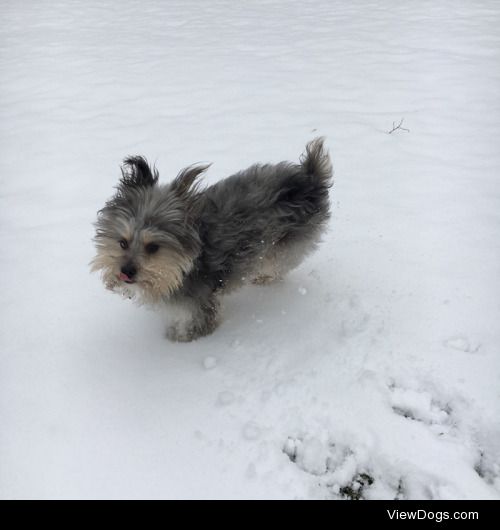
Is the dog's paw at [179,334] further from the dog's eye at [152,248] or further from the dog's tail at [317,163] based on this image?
the dog's tail at [317,163]

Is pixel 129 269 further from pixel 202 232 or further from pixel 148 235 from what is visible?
pixel 202 232

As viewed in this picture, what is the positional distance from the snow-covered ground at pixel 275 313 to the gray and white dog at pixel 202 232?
41 centimetres

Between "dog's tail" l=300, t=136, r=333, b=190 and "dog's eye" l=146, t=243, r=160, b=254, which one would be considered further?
"dog's tail" l=300, t=136, r=333, b=190

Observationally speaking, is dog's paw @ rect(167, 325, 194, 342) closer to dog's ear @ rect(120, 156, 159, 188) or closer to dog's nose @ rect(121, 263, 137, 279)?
dog's nose @ rect(121, 263, 137, 279)

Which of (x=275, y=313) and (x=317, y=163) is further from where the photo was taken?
(x=275, y=313)

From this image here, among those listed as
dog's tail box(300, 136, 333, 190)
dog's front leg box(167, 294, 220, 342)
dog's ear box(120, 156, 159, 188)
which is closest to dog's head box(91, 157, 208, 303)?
dog's ear box(120, 156, 159, 188)

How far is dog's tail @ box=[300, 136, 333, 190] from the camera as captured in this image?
11.6ft

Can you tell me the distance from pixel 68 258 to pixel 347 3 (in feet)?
38.7

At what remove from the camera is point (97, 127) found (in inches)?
257

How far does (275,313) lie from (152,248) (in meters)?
1.37

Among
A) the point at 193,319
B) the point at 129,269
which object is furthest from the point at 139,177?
the point at 193,319

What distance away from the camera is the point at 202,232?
3.16 m

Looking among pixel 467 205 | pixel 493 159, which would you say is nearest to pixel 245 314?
pixel 467 205

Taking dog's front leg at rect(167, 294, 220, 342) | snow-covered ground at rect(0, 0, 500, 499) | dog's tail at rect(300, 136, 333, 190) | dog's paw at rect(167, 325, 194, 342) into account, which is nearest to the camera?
snow-covered ground at rect(0, 0, 500, 499)
